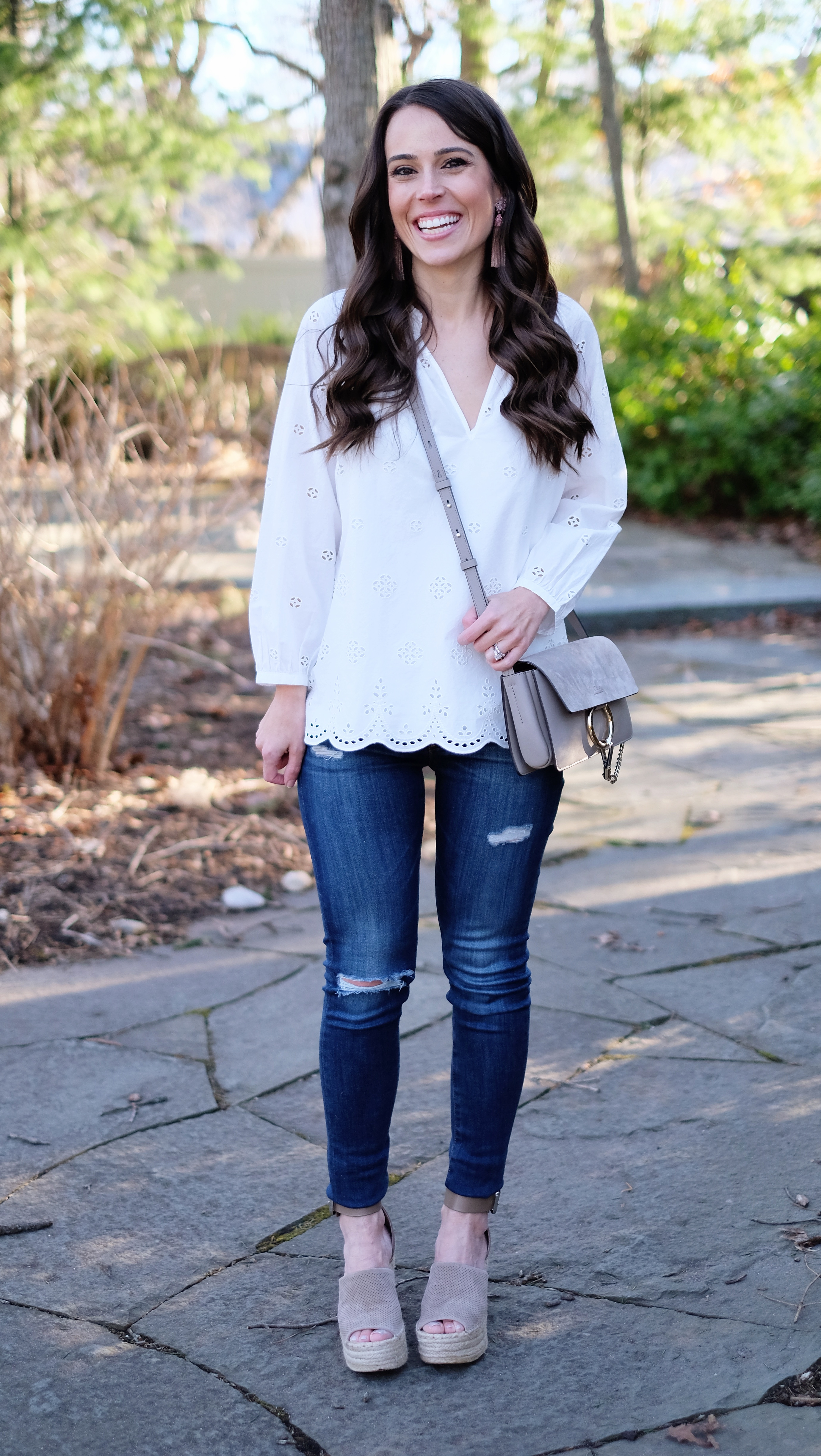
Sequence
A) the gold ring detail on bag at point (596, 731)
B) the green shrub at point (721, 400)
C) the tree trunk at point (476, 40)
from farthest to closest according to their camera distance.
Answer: the tree trunk at point (476, 40), the green shrub at point (721, 400), the gold ring detail on bag at point (596, 731)

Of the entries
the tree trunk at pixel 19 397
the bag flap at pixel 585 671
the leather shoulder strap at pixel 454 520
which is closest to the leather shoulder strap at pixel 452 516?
the leather shoulder strap at pixel 454 520

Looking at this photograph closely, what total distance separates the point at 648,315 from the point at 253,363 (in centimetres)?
358

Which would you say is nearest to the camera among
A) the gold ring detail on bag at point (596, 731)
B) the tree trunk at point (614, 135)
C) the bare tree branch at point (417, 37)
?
the gold ring detail on bag at point (596, 731)

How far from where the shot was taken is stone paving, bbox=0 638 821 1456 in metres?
1.78

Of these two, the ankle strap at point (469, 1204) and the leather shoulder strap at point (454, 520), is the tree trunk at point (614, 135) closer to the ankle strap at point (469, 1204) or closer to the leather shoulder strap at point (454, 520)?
the leather shoulder strap at point (454, 520)

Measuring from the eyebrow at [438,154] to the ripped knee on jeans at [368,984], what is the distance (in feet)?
3.90

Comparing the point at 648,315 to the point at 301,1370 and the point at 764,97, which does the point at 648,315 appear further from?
the point at 301,1370

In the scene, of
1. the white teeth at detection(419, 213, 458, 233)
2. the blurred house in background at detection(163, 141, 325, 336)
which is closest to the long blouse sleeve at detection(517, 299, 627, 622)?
the white teeth at detection(419, 213, 458, 233)

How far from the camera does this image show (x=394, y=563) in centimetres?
185

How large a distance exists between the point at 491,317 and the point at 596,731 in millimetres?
650

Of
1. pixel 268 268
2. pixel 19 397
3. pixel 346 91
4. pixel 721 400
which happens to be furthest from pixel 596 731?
pixel 268 268

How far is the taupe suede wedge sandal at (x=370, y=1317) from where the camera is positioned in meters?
1.85

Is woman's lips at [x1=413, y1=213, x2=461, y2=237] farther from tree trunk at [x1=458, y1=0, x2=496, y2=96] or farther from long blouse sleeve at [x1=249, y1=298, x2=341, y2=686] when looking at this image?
tree trunk at [x1=458, y1=0, x2=496, y2=96]

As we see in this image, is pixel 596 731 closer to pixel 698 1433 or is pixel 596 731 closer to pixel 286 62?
pixel 698 1433
